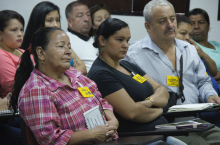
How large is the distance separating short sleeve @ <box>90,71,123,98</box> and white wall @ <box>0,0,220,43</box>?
1.83 meters

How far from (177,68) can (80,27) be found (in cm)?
131

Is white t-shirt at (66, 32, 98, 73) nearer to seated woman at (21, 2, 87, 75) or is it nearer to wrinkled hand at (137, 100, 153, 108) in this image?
seated woman at (21, 2, 87, 75)

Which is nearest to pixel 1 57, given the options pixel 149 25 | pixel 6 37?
pixel 6 37

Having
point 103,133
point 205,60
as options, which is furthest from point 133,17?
point 103,133

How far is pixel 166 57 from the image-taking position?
7.43 ft

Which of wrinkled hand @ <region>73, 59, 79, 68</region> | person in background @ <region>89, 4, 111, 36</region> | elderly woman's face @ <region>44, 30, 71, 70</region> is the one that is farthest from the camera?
person in background @ <region>89, 4, 111, 36</region>

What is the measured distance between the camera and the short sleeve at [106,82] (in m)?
1.62

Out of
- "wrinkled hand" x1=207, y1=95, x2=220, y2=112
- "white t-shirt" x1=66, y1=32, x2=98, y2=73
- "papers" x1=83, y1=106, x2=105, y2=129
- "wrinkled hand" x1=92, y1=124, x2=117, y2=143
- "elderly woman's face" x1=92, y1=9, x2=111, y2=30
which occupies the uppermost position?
"elderly woman's face" x1=92, y1=9, x2=111, y2=30

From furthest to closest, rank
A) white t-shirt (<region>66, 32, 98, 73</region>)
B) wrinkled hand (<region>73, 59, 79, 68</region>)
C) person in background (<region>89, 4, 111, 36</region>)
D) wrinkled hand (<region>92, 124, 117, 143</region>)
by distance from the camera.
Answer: person in background (<region>89, 4, 111, 36</region>) → white t-shirt (<region>66, 32, 98, 73</region>) → wrinkled hand (<region>73, 59, 79, 68</region>) → wrinkled hand (<region>92, 124, 117, 143</region>)

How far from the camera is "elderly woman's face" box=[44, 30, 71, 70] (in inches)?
54.8

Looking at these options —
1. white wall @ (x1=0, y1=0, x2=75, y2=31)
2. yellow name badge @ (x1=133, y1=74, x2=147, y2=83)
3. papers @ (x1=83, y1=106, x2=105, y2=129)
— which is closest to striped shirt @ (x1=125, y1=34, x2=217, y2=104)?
yellow name badge @ (x1=133, y1=74, x2=147, y2=83)

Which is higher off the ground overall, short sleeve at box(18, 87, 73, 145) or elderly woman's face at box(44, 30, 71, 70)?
elderly woman's face at box(44, 30, 71, 70)

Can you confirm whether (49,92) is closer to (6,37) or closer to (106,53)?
(106,53)

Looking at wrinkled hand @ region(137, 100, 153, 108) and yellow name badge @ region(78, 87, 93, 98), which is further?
wrinkled hand @ region(137, 100, 153, 108)
